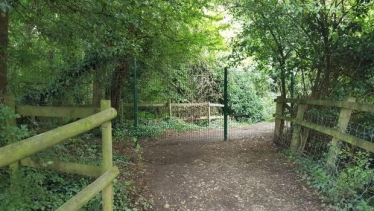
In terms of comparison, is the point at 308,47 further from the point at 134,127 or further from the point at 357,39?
the point at 134,127

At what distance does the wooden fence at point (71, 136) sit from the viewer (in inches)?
60.9

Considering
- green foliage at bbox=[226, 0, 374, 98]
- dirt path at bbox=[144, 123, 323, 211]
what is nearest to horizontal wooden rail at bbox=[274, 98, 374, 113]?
green foliage at bbox=[226, 0, 374, 98]

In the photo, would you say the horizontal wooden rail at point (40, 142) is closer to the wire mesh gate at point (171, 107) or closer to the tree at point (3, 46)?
the tree at point (3, 46)

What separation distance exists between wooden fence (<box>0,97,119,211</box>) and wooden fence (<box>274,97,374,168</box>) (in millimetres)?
2810

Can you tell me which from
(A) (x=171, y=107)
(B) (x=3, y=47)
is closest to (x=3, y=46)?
(B) (x=3, y=47)

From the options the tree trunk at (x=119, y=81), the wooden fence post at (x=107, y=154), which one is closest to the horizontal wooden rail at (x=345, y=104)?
the wooden fence post at (x=107, y=154)

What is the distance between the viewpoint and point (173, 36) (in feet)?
27.6

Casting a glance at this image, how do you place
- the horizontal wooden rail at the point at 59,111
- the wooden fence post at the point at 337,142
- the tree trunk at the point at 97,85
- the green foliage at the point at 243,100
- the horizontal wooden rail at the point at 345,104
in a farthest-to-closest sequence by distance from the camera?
the green foliage at the point at 243,100
the tree trunk at the point at 97,85
the wooden fence post at the point at 337,142
the horizontal wooden rail at the point at 345,104
the horizontal wooden rail at the point at 59,111

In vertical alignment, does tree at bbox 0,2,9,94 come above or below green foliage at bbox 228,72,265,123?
above

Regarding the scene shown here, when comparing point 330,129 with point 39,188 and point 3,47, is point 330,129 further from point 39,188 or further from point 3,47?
point 3,47

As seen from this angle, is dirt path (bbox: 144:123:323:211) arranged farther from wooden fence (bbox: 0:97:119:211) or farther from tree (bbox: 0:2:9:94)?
tree (bbox: 0:2:9:94)

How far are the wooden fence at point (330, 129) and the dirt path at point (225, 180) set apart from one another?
1.58 feet

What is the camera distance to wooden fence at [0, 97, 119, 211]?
5.08ft

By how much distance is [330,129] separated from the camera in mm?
4445
